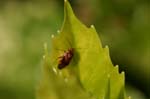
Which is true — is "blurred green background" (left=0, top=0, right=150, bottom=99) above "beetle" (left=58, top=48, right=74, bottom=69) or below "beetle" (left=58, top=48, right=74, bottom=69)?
below

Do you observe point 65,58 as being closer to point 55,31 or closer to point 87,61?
point 87,61

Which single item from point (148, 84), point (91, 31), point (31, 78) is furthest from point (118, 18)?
point (91, 31)

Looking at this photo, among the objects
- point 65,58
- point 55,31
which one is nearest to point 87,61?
point 65,58

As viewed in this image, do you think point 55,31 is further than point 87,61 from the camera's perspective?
Yes

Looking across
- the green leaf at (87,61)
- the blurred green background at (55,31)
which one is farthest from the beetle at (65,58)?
the blurred green background at (55,31)

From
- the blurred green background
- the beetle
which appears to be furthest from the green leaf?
the blurred green background

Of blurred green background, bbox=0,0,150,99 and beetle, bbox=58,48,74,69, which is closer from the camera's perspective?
beetle, bbox=58,48,74,69

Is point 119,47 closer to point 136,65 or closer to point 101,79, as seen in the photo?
point 136,65

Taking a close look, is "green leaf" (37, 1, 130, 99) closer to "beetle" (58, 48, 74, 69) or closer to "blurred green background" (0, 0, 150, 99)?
"beetle" (58, 48, 74, 69)

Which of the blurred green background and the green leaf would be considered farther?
the blurred green background

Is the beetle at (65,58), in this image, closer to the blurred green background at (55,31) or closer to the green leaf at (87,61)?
the green leaf at (87,61)
